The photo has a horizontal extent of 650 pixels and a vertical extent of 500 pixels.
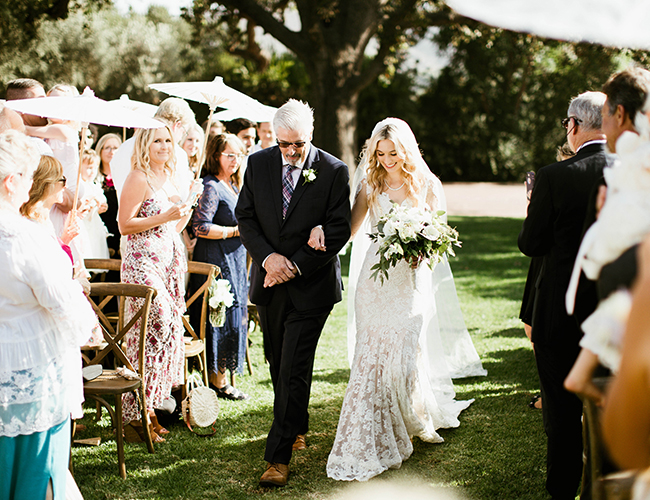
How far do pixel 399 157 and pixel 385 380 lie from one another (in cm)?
165

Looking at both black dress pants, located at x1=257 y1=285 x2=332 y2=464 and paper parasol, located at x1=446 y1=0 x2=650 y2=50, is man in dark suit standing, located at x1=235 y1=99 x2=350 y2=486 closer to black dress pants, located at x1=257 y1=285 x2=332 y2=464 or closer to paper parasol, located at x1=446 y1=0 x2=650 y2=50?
black dress pants, located at x1=257 y1=285 x2=332 y2=464

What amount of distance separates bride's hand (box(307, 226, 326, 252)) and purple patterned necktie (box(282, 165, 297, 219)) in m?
0.29

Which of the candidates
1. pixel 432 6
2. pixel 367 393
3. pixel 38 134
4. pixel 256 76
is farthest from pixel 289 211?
pixel 256 76

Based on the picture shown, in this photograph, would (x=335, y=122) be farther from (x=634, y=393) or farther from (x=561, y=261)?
(x=634, y=393)

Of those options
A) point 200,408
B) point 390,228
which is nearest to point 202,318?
point 200,408

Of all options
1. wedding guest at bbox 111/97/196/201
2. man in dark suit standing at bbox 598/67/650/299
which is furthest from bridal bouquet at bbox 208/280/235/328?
man in dark suit standing at bbox 598/67/650/299

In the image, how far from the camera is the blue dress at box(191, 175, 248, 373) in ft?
19.0

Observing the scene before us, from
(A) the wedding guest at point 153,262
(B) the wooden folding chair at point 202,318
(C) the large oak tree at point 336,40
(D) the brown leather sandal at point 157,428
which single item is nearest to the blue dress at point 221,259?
→ (B) the wooden folding chair at point 202,318

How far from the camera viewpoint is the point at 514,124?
110ft

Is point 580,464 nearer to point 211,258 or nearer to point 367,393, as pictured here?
point 367,393

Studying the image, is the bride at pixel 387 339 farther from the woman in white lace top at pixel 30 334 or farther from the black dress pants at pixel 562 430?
the woman in white lace top at pixel 30 334

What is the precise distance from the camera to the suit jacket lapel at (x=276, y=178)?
14.3ft

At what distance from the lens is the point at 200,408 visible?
16.3 feet

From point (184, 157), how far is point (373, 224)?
203 centimetres
